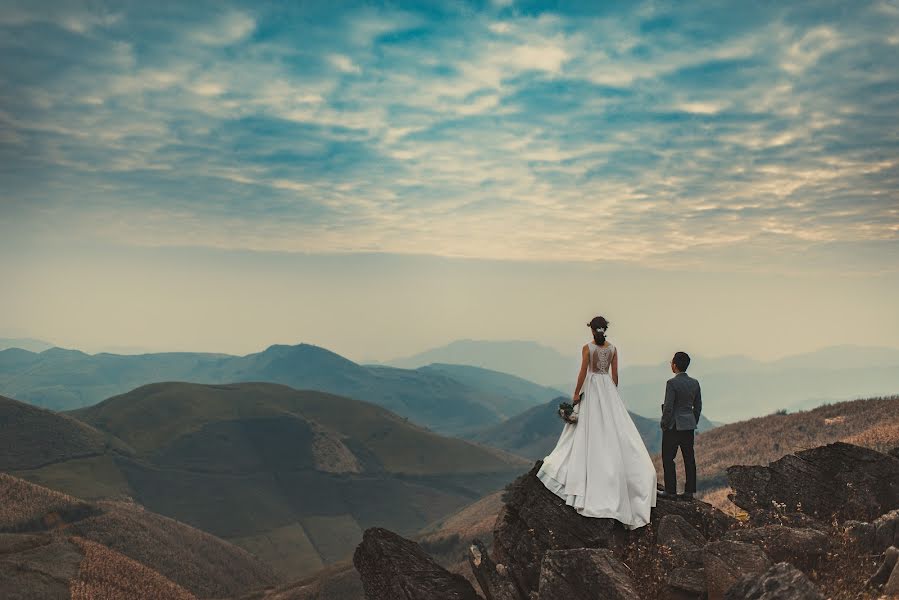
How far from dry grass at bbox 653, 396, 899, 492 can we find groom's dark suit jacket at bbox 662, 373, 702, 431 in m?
24.7

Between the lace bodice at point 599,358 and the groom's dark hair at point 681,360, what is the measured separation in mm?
2604

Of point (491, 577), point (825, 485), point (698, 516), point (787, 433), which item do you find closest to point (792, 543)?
point (698, 516)

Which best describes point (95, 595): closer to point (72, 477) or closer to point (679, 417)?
point (679, 417)

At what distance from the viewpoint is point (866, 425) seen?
49031mm

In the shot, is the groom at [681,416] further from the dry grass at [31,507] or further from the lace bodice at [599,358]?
the dry grass at [31,507]

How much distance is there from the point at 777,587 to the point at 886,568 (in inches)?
115

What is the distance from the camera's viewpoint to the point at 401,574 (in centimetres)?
1616

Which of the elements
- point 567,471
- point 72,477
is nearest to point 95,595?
point 567,471

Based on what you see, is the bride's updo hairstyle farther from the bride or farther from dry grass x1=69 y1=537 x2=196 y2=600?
dry grass x1=69 y1=537 x2=196 y2=600

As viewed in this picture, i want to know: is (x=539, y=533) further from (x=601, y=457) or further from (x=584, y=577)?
(x=584, y=577)

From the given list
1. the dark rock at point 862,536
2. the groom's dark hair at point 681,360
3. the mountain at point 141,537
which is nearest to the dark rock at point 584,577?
the dark rock at point 862,536

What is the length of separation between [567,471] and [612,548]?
205cm

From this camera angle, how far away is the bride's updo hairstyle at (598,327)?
16531 millimetres

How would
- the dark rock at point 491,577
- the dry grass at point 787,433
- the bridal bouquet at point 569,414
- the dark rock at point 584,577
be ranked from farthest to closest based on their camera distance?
the dry grass at point 787,433 < the bridal bouquet at point 569,414 < the dark rock at point 491,577 < the dark rock at point 584,577
